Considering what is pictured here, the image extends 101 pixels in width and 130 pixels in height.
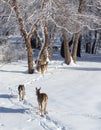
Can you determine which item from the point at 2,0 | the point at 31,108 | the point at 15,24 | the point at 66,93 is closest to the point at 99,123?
the point at 31,108

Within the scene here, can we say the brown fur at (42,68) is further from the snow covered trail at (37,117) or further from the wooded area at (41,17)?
the snow covered trail at (37,117)

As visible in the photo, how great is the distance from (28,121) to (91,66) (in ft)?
57.4

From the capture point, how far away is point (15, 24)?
28375 millimetres

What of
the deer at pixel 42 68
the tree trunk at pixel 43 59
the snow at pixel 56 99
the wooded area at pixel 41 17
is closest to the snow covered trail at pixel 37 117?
the snow at pixel 56 99

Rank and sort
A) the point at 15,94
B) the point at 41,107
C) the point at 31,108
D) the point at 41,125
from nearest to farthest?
the point at 41,125 < the point at 41,107 < the point at 31,108 < the point at 15,94

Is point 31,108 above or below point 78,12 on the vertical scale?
below

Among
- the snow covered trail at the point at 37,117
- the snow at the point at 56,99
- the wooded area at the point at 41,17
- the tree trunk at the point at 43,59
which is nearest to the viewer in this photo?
the snow covered trail at the point at 37,117

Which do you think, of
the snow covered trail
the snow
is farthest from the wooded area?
the snow covered trail

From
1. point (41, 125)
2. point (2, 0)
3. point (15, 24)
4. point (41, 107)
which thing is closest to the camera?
point (41, 125)

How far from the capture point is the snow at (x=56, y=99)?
12562mm

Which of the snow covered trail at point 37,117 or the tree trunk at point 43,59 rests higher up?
the tree trunk at point 43,59

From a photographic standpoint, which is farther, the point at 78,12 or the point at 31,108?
the point at 78,12

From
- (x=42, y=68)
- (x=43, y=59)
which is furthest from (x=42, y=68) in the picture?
(x=43, y=59)

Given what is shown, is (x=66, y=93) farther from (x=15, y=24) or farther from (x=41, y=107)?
(x=15, y=24)
